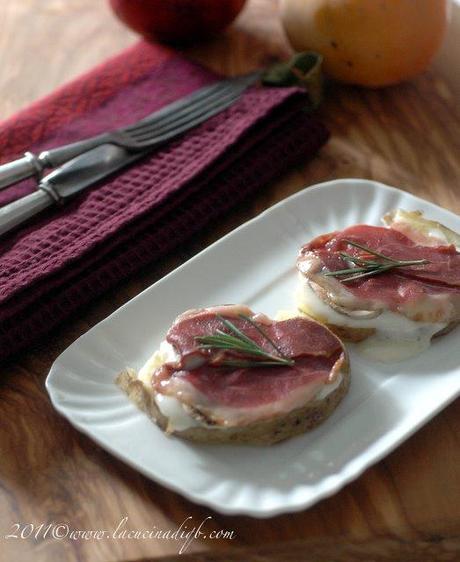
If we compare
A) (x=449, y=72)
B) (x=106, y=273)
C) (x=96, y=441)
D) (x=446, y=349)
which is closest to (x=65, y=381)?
(x=96, y=441)

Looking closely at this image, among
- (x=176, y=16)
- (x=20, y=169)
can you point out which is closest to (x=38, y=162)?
(x=20, y=169)

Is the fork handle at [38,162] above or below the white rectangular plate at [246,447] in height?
above

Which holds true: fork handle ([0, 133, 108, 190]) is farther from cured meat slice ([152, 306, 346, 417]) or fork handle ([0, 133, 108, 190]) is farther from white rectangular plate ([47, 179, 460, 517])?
cured meat slice ([152, 306, 346, 417])

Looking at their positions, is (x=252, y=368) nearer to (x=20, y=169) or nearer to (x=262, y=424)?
(x=262, y=424)

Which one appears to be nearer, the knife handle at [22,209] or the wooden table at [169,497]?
the wooden table at [169,497]

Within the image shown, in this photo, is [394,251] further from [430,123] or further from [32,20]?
[32,20]

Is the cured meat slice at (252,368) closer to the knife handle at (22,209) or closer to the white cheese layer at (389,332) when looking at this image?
the white cheese layer at (389,332)

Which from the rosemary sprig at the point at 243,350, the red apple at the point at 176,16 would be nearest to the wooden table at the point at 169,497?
the rosemary sprig at the point at 243,350
